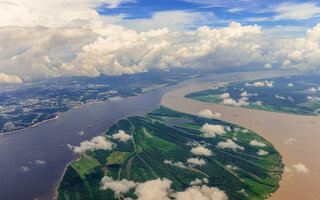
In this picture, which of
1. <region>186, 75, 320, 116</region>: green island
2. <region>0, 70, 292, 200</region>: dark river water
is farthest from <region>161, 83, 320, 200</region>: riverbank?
<region>0, 70, 292, 200</region>: dark river water

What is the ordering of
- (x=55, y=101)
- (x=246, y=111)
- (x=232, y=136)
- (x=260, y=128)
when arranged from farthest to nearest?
1. (x=55, y=101)
2. (x=246, y=111)
3. (x=260, y=128)
4. (x=232, y=136)

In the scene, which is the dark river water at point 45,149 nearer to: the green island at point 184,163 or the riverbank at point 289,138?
the green island at point 184,163

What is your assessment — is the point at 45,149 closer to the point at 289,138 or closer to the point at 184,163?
the point at 184,163

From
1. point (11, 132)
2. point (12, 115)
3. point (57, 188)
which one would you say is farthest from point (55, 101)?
point (57, 188)

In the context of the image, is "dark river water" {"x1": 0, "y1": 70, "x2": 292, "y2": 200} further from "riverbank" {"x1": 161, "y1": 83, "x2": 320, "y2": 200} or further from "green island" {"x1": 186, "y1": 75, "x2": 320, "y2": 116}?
"green island" {"x1": 186, "y1": 75, "x2": 320, "y2": 116}

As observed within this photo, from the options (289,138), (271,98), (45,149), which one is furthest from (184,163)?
(271,98)

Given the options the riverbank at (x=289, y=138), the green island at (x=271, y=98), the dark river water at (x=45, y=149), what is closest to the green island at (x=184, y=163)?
the riverbank at (x=289, y=138)

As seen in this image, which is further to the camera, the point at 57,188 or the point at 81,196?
the point at 57,188

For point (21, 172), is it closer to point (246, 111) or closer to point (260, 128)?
point (260, 128)
